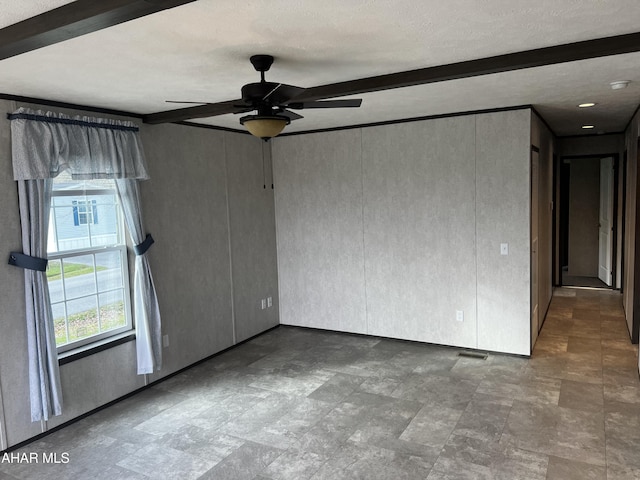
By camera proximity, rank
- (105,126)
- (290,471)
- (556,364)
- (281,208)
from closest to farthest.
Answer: (290,471) → (105,126) → (556,364) → (281,208)

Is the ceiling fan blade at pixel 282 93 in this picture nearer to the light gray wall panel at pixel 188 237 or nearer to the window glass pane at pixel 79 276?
the light gray wall panel at pixel 188 237

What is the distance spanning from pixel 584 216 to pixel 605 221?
0.79m

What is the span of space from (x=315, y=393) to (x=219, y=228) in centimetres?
205

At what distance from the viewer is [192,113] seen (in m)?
3.92

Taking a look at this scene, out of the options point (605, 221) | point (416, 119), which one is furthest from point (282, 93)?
point (605, 221)

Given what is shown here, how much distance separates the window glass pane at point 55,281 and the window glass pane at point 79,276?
43mm

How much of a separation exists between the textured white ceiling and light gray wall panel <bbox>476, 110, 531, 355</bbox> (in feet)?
2.29

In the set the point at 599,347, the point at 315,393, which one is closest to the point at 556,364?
the point at 599,347

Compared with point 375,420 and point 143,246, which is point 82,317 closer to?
point 143,246

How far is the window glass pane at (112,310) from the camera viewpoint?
4078mm

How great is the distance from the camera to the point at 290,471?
2.98m

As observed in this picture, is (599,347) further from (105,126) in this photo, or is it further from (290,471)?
(105,126)

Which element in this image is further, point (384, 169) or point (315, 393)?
point (384, 169)

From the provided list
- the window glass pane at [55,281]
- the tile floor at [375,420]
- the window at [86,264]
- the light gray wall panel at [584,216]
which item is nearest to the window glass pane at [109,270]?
the window at [86,264]
